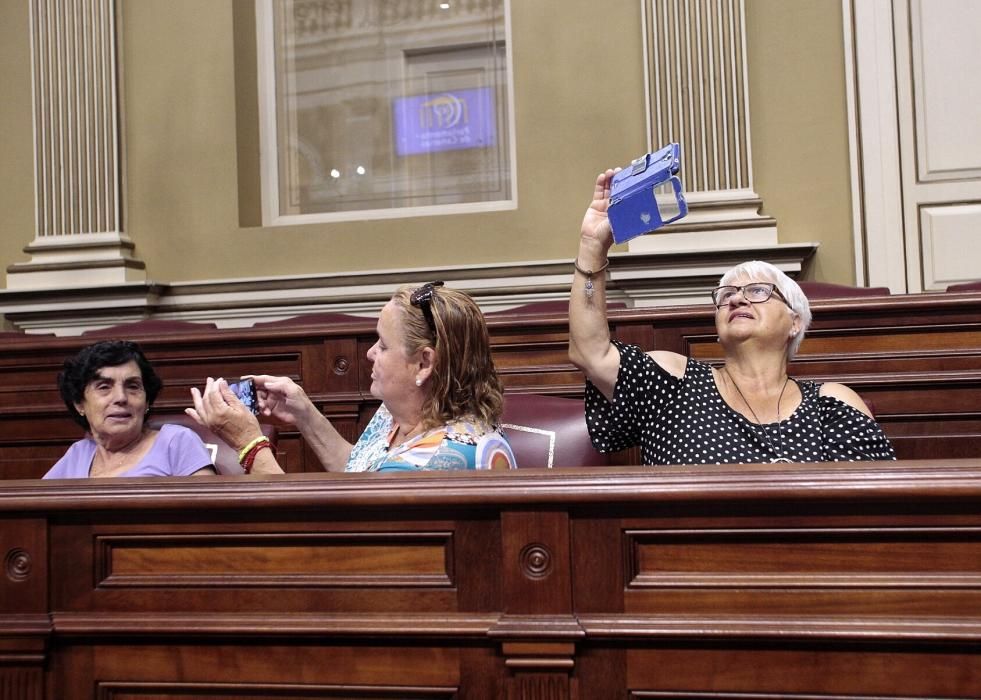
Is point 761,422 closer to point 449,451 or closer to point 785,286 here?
point 785,286

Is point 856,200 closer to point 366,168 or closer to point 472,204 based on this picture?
point 472,204

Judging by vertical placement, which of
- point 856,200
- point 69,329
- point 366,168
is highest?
point 366,168

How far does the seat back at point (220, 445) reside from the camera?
91.5 inches

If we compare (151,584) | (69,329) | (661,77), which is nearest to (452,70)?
(661,77)

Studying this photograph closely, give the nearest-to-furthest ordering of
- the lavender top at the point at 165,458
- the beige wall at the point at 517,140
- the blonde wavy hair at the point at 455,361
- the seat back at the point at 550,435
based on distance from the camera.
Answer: the blonde wavy hair at the point at 455,361
the seat back at the point at 550,435
the lavender top at the point at 165,458
the beige wall at the point at 517,140

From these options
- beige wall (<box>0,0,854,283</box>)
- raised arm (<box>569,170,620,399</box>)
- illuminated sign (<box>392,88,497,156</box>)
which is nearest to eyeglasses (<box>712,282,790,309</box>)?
raised arm (<box>569,170,620,399</box>)

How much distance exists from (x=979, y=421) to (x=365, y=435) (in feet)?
4.59

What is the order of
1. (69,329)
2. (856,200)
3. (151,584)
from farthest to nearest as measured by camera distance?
1. (69,329)
2. (856,200)
3. (151,584)

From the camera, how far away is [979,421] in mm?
2379

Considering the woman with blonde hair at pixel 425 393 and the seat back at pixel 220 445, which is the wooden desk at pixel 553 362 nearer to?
the seat back at pixel 220 445

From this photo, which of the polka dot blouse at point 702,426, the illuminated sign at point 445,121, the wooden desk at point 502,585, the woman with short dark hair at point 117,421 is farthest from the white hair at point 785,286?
the illuminated sign at point 445,121

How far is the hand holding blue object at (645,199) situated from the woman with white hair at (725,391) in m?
0.22

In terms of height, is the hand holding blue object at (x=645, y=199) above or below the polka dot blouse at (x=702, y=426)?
above

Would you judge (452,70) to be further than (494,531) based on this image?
Yes
